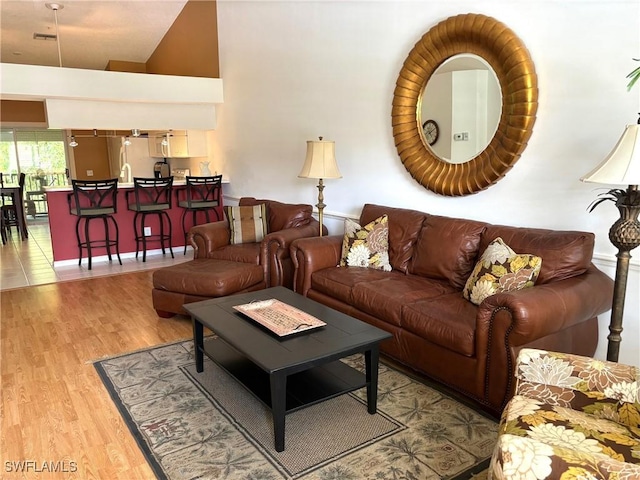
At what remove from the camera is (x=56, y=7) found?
21.6ft

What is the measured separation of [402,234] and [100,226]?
4335 millimetres

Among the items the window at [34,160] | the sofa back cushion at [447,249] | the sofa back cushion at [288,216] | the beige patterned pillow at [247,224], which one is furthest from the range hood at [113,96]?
the window at [34,160]

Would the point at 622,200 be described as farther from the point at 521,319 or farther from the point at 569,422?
the point at 569,422

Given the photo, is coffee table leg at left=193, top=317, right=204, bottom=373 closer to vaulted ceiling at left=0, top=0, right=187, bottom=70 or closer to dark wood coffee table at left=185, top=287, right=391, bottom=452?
dark wood coffee table at left=185, top=287, right=391, bottom=452

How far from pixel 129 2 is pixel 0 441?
6.57 meters

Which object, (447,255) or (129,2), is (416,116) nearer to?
(447,255)

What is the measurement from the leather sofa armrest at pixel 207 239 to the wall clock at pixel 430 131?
212 cm

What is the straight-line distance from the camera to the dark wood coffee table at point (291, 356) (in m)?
2.11

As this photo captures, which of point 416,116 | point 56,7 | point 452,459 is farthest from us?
point 56,7

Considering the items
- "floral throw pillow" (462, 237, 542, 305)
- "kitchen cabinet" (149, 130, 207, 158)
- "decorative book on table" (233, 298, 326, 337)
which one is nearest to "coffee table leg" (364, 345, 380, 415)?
"decorative book on table" (233, 298, 326, 337)

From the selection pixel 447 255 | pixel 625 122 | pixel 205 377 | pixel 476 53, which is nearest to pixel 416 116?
pixel 476 53

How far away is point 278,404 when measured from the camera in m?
2.08

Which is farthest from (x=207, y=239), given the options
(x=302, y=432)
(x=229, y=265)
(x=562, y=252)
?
(x=562, y=252)

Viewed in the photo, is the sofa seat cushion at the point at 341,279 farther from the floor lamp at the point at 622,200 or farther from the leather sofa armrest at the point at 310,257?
the floor lamp at the point at 622,200
